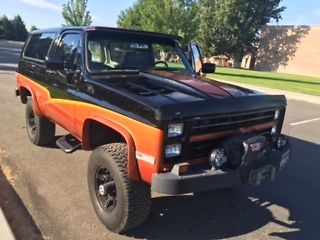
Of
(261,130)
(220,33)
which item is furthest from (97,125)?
(220,33)

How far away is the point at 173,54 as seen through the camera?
6.04 m

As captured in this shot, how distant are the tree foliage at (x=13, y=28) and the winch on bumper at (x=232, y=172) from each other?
256ft

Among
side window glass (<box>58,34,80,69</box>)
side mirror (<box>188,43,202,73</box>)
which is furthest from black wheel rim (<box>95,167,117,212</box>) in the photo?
side mirror (<box>188,43,202,73</box>)

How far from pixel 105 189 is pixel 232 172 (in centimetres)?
132

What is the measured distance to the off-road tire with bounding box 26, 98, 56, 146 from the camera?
661cm

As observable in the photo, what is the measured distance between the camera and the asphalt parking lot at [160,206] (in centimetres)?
420

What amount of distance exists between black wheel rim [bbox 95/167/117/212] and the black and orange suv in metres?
0.01

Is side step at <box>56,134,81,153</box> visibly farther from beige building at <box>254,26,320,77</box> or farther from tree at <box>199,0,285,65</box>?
tree at <box>199,0,285,65</box>

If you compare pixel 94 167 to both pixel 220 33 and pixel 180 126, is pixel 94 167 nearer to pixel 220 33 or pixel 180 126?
pixel 180 126

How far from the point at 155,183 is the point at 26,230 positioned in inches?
57.0

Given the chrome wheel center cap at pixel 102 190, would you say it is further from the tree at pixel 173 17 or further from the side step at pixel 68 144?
the tree at pixel 173 17

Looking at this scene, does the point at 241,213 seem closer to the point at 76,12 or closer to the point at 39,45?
the point at 39,45

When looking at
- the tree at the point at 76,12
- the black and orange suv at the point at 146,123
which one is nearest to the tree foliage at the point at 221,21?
the tree at the point at 76,12

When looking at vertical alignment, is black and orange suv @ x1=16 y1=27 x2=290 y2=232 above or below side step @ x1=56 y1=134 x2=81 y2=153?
above
